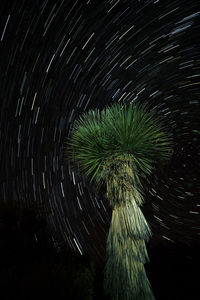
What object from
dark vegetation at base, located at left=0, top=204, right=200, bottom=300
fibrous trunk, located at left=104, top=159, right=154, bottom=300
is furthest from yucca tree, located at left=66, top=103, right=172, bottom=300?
dark vegetation at base, located at left=0, top=204, right=200, bottom=300

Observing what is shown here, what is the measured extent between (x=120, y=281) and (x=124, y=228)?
1422 millimetres

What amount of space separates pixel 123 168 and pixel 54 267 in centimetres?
368

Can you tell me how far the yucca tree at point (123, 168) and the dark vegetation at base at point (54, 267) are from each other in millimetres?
1252

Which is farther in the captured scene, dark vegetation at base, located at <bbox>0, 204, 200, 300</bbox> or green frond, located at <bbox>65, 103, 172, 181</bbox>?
green frond, located at <bbox>65, 103, 172, 181</bbox>

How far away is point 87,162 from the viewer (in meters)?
7.57

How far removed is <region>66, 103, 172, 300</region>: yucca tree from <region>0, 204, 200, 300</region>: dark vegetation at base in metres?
1.25

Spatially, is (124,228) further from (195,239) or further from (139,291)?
(195,239)

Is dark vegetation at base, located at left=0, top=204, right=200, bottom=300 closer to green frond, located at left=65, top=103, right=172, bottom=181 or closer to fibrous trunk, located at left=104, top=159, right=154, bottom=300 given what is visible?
fibrous trunk, located at left=104, top=159, right=154, bottom=300

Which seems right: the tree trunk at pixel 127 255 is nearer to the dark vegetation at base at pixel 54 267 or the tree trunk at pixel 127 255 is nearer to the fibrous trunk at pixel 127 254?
the fibrous trunk at pixel 127 254

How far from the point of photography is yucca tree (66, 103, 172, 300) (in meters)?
6.58

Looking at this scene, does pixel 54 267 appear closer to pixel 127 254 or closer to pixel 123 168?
pixel 127 254

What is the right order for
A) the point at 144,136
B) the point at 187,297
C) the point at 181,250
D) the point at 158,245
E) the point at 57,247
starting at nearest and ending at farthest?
the point at 144,136 → the point at 187,297 → the point at 57,247 → the point at 181,250 → the point at 158,245

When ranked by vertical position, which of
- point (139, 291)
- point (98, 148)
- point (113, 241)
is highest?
point (98, 148)

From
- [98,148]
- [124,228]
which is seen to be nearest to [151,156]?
[98,148]
